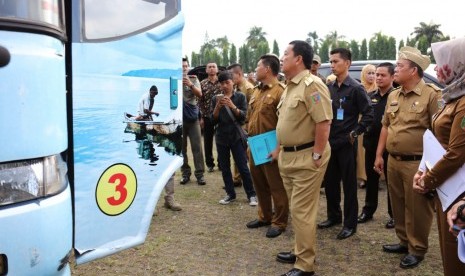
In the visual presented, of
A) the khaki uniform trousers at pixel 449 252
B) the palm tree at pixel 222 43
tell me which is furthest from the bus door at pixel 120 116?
the palm tree at pixel 222 43

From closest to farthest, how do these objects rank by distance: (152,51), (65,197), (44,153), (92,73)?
(44,153) → (65,197) → (92,73) → (152,51)

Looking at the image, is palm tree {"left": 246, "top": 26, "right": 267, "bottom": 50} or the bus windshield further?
palm tree {"left": 246, "top": 26, "right": 267, "bottom": 50}

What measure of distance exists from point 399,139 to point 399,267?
3.56 feet

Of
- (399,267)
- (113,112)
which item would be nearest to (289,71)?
(113,112)

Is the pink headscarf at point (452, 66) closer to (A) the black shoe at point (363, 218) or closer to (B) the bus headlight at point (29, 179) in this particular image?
(B) the bus headlight at point (29, 179)

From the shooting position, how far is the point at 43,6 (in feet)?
5.66

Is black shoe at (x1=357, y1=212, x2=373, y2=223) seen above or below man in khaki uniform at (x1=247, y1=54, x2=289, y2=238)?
below

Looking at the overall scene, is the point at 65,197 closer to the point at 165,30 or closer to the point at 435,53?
the point at 165,30

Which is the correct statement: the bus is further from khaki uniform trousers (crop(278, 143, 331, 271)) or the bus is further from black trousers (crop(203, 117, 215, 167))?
black trousers (crop(203, 117, 215, 167))

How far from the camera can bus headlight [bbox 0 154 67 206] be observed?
62.3 inches

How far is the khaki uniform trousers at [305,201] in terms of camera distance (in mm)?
3250

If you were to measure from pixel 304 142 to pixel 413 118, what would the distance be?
0.99m

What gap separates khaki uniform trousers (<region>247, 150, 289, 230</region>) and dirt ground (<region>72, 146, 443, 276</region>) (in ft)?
0.54

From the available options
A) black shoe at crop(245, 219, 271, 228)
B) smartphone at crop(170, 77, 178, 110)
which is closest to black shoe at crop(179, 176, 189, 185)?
black shoe at crop(245, 219, 271, 228)
